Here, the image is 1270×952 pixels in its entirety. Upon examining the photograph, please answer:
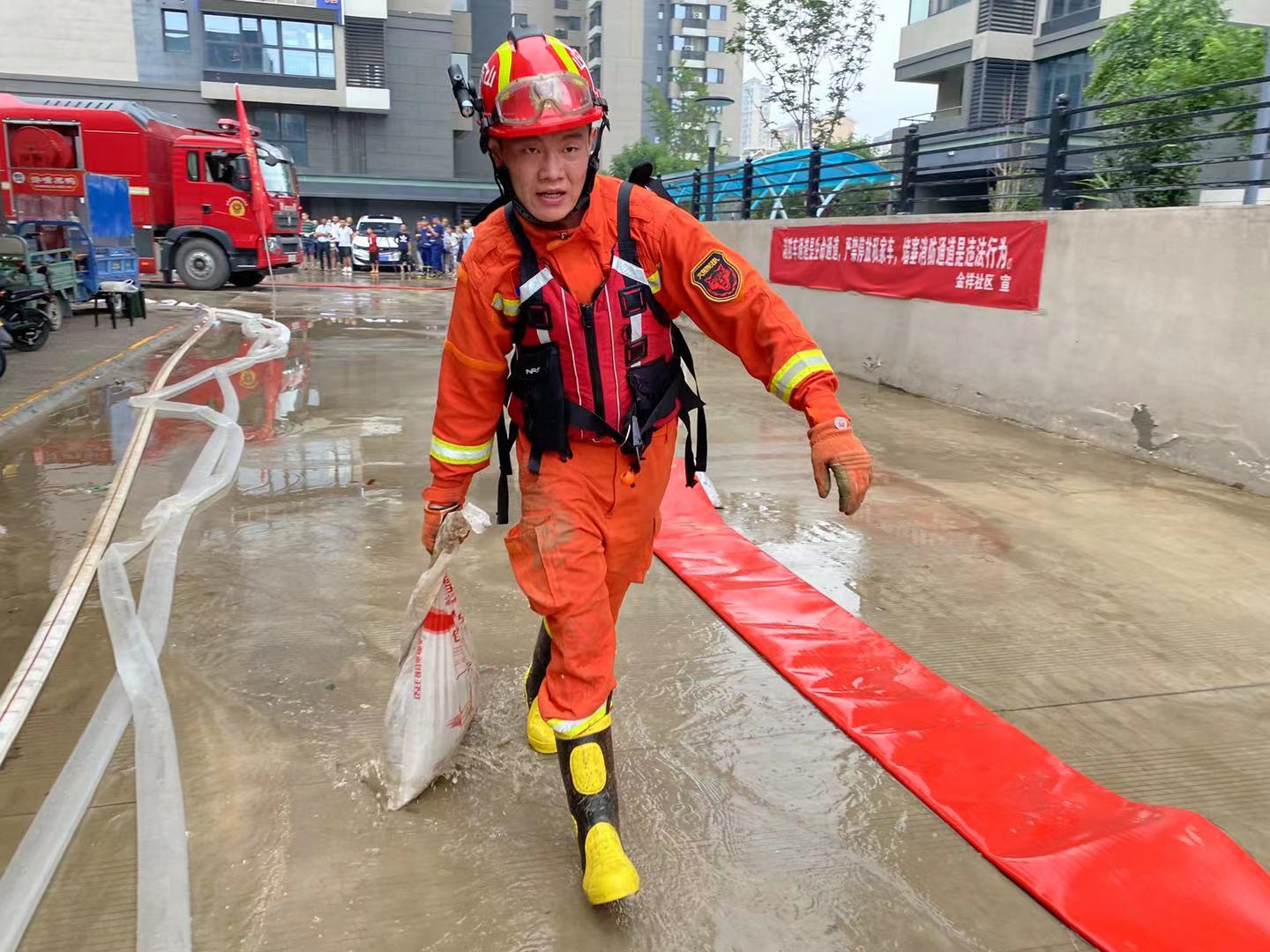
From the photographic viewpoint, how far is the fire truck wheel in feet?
61.6

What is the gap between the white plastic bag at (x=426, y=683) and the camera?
96.5 inches

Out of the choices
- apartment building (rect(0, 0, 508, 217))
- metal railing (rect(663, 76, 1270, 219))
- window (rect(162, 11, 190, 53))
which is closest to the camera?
metal railing (rect(663, 76, 1270, 219))

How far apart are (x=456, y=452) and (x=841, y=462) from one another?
0.95 meters

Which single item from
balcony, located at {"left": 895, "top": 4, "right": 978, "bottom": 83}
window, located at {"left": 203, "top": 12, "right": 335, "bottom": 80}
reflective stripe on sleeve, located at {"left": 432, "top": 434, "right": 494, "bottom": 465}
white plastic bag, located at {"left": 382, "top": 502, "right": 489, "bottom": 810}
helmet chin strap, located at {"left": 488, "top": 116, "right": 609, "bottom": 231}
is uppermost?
window, located at {"left": 203, "top": 12, "right": 335, "bottom": 80}

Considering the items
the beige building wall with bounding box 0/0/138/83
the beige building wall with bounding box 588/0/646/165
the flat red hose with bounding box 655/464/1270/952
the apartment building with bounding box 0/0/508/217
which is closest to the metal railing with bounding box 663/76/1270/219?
the flat red hose with bounding box 655/464/1270/952

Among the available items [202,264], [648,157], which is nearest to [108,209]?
[202,264]

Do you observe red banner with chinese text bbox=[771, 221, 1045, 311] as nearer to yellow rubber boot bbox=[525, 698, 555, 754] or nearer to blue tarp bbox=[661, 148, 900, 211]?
blue tarp bbox=[661, 148, 900, 211]

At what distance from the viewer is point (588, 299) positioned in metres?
2.23

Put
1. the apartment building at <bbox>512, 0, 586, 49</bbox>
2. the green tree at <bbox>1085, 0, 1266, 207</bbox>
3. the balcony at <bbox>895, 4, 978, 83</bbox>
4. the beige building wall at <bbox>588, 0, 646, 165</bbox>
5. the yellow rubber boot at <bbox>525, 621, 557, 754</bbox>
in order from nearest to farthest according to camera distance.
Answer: the yellow rubber boot at <bbox>525, 621, 557, 754</bbox> → the green tree at <bbox>1085, 0, 1266, 207</bbox> → the balcony at <bbox>895, 4, 978, 83</bbox> → the beige building wall at <bbox>588, 0, 646, 165</bbox> → the apartment building at <bbox>512, 0, 586, 49</bbox>

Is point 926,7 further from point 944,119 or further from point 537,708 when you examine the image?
point 537,708

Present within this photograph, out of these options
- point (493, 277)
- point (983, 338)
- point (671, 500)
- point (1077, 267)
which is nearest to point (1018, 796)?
point (493, 277)

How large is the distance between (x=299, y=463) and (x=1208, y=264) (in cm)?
590

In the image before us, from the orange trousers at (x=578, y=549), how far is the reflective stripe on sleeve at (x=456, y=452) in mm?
130

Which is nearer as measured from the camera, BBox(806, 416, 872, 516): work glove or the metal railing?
BBox(806, 416, 872, 516): work glove
